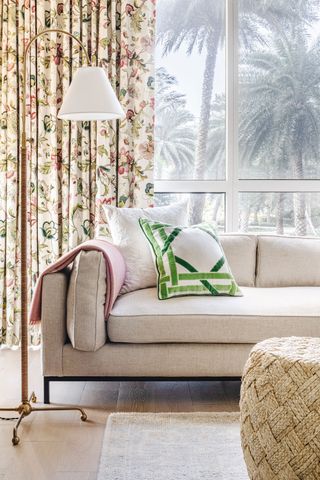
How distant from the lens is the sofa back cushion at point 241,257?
134 inches

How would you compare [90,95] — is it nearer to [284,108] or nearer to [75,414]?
[75,414]

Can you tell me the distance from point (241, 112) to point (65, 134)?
1.20 metres

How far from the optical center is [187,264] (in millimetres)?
2959

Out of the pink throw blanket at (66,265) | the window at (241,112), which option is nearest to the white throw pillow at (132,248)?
the pink throw blanket at (66,265)

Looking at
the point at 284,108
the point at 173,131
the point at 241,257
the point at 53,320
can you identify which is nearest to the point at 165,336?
the point at 53,320

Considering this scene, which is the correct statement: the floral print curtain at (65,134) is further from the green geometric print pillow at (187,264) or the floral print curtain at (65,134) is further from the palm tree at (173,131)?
the green geometric print pillow at (187,264)

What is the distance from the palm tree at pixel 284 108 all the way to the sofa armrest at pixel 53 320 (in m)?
1.91

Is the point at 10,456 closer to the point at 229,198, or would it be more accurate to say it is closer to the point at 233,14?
the point at 229,198

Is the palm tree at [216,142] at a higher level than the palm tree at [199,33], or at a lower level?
lower

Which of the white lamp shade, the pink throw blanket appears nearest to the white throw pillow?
the pink throw blanket

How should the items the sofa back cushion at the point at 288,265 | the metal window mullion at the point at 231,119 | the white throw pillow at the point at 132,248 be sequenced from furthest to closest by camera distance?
the metal window mullion at the point at 231,119
the sofa back cushion at the point at 288,265
the white throw pillow at the point at 132,248

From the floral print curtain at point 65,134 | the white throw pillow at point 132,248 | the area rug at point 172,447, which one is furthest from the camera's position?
the floral print curtain at point 65,134

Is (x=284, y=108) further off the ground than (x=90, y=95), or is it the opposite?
(x=284, y=108)

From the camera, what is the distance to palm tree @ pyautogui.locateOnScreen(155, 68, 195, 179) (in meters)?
4.12
